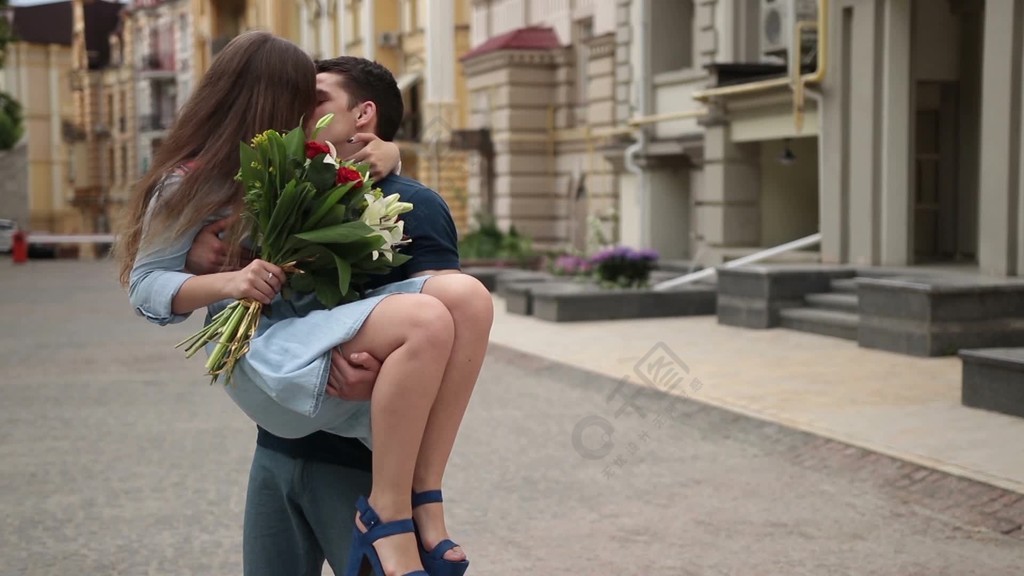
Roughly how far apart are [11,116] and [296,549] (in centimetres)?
3554

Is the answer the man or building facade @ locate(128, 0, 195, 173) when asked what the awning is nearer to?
building facade @ locate(128, 0, 195, 173)

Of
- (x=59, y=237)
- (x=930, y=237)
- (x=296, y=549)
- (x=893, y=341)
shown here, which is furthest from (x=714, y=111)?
(x=59, y=237)

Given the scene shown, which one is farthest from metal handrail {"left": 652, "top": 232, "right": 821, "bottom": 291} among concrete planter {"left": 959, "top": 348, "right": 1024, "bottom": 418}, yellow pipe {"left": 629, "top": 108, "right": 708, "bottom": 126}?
concrete planter {"left": 959, "top": 348, "right": 1024, "bottom": 418}

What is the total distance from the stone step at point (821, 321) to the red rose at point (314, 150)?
38.5 ft

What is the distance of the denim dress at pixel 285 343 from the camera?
2709 millimetres

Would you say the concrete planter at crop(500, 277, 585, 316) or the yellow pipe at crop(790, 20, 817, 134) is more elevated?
the yellow pipe at crop(790, 20, 817, 134)

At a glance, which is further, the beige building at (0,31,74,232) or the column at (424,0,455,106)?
the beige building at (0,31,74,232)

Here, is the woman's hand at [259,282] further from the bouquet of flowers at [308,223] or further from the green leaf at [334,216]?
the green leaf at [334,216]

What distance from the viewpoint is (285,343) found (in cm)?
278

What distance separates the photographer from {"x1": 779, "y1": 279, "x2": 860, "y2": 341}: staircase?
14672 millimetres

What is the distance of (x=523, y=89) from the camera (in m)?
30.7

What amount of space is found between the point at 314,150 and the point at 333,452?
0.67 m

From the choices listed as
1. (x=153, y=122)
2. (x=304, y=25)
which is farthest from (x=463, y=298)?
(x=153, y=122)

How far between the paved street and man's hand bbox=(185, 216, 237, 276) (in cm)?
306
